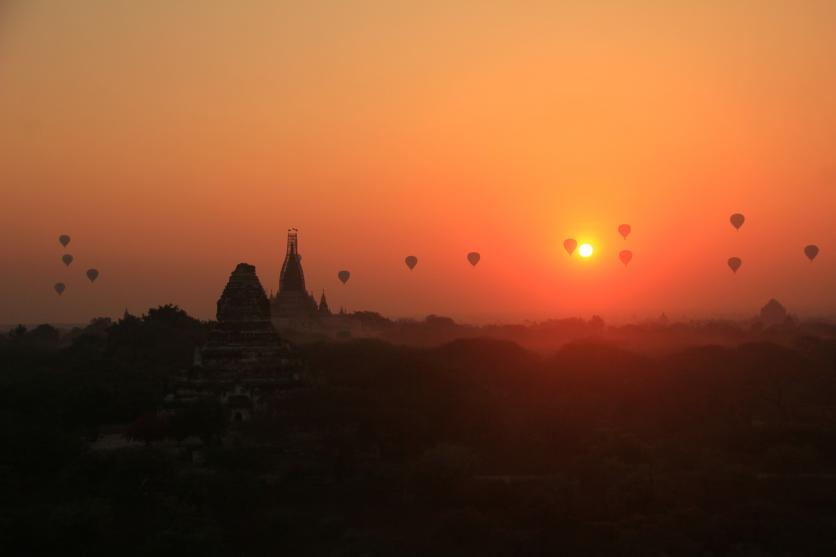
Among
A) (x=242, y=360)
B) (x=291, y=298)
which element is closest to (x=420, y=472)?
(x=242, y=360)

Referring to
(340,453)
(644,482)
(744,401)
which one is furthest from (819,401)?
(340,453)

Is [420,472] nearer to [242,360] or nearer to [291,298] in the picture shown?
[242,360]

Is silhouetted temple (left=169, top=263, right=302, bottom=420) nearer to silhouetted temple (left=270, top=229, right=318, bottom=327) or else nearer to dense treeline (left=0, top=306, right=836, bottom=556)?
dense treeline (left=0, top=306, right=836, bottom=556)

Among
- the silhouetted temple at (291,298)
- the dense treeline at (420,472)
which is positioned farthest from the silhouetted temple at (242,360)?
the silhouetted temple at (291,298)

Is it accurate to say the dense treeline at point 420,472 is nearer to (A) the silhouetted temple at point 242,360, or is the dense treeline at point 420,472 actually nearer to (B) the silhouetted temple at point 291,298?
(A) the silhouetted temple at point 242,360

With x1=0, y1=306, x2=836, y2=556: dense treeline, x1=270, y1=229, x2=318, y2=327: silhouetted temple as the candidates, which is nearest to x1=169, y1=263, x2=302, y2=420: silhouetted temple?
x1=0, y1=306, x2=836, y2=556: dense treeline

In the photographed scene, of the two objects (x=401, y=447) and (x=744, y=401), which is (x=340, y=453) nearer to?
(x=401, y=447)
